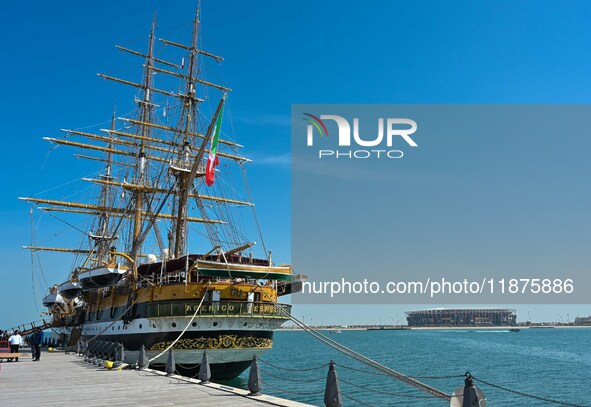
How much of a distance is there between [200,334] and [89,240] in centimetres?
4909

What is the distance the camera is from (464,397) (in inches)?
381

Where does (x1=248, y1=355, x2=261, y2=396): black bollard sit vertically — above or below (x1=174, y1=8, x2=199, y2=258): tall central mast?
below

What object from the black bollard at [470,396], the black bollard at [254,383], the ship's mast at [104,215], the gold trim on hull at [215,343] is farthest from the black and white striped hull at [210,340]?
the ship's mast at [104,215]

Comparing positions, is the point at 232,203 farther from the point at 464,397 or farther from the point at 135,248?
the point at 464,397

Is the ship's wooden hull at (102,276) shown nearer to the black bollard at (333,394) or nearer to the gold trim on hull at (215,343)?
the gold trim on hull at (215,343)

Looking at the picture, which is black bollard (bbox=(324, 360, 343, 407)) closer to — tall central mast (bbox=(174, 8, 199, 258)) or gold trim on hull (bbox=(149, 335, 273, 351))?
gold trim on hull (bbox=(149, 335, 273, 351))

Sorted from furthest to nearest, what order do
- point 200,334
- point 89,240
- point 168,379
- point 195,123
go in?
point 89,240, point 195,123, point 200,334, point 168,379

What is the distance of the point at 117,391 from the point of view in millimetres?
15883

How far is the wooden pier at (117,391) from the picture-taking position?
13.7 metres

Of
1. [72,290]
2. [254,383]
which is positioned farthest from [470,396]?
[72,290]

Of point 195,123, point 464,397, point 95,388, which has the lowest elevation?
point 95,388

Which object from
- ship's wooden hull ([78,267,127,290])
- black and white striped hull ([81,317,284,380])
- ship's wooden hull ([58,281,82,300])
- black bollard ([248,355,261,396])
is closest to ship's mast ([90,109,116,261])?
ship's wooden hull ([58,281,82,300])

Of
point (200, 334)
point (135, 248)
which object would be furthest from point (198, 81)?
point (200, 334)

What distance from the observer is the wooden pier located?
13719 millimetres
